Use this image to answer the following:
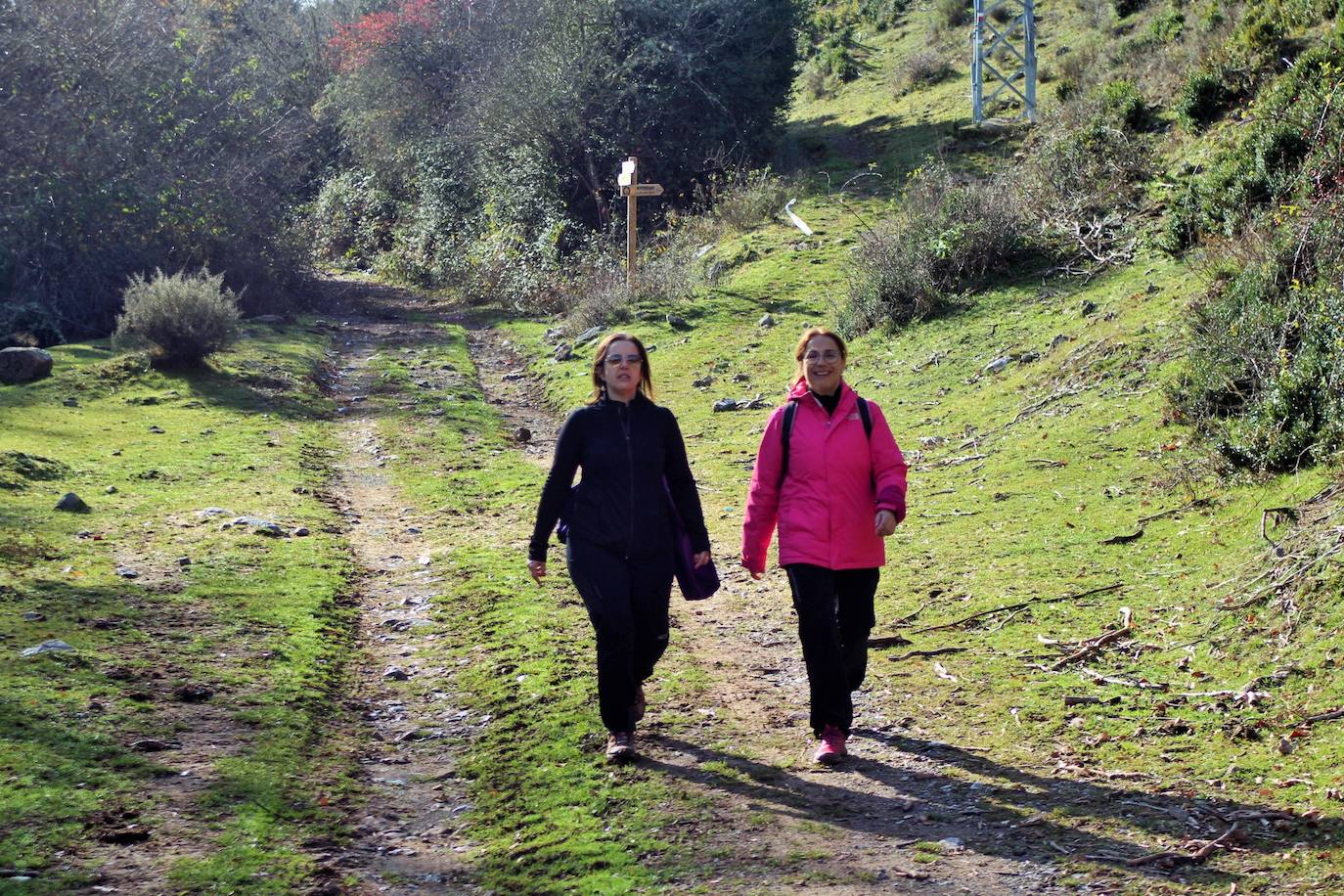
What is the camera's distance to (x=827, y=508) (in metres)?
5.73

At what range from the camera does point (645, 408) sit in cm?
606

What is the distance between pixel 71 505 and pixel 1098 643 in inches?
346

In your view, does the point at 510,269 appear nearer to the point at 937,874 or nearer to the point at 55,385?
the point at 55,385

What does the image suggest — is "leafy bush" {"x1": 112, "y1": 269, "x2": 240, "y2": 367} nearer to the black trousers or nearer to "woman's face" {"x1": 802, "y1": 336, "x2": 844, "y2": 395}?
"woman's face" {"x1": 802, "y1": 336, "x2": 844, "y2": 395}

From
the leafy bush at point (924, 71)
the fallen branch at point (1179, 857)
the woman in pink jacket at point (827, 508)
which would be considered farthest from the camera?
the leafy bush at point (924, 71)

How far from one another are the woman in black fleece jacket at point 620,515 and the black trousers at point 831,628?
23.4 inches

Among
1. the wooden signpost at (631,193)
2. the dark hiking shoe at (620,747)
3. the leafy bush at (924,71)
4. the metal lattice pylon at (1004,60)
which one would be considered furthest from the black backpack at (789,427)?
the leafy bush at (924,71)

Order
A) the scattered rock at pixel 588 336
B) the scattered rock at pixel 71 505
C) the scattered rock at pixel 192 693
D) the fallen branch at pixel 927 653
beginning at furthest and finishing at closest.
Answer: the scattered rock at pixel 588 336
the scattered rock at pixel 71 505
the fallen branch at pixel 927 653
the scattered rock at pixel 192 693

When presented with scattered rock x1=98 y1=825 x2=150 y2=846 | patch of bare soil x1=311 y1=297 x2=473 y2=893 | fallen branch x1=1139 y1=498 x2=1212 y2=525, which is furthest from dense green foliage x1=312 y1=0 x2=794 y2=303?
scattered rock x1=98 y1=825 x2=150 y2=846

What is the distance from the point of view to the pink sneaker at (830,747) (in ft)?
19.1

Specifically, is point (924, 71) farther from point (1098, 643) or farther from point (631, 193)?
point (1098, 643)

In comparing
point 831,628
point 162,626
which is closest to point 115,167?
point 162,626

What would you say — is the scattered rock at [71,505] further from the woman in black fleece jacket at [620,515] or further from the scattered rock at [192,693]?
the woman in black fleece jacket at [620,515]

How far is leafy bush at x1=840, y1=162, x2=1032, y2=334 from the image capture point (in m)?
17.6
